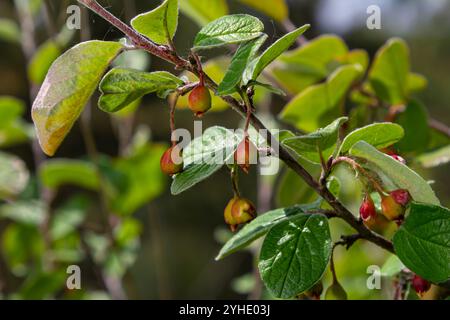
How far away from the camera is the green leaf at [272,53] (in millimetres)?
586

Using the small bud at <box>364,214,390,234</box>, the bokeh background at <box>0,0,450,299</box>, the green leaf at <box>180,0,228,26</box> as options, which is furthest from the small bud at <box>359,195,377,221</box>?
the bokeh background at <box>0,0,450,299</box>

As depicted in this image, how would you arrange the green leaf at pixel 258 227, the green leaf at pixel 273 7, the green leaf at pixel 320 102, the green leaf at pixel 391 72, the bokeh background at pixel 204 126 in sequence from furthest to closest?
1. the bokeh background at pixel 204 126
2. the green leaf at pixel 273 7
3. the green leaf at pixel 391 72
4. the green leaf at pixel 320 102
5. the green leaf at pixel 258 227

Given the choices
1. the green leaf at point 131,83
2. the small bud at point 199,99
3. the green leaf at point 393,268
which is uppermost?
the green leaf at point 131,83

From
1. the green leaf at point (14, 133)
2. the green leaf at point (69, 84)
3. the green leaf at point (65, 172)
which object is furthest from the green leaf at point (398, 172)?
the green leaf at point (14, 133)

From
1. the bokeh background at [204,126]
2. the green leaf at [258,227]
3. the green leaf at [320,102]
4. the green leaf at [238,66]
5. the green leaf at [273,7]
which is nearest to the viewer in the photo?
the green leaf at [238,66]

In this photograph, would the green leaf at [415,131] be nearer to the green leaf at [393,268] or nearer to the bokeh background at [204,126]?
the green leaf at [393,268]

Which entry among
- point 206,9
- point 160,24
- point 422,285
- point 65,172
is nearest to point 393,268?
point 422,285

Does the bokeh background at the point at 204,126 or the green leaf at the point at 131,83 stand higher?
the green leaf at the point at 131,83

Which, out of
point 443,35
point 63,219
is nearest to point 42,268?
point 63,219

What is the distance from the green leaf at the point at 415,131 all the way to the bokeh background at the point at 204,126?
1545mm

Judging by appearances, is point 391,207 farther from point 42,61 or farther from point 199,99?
point 42,61

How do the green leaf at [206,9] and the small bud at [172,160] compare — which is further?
the green leaf at [206,9]

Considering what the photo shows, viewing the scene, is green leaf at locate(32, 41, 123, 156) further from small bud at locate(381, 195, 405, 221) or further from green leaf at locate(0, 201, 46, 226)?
green leaf at locate(0, 201, 46, 226)

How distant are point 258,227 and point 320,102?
328 millimetres
